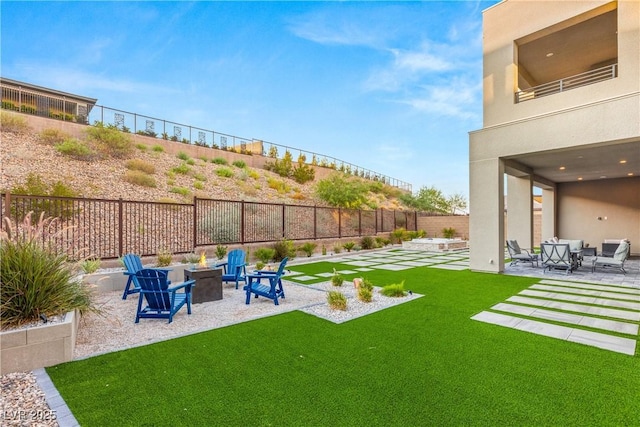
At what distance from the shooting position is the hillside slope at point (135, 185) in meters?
15.5

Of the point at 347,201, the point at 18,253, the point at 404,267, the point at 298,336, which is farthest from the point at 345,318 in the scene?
the point at 347,201

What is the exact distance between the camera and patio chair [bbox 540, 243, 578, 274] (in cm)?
937

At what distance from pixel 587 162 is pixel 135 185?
21.3m

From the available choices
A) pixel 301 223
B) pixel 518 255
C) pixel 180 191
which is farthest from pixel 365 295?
pixel 180 191

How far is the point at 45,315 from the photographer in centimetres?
354

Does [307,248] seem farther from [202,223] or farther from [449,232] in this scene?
[449,232]

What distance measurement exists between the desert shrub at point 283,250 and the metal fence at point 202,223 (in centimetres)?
67

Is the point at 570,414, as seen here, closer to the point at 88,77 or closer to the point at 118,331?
the point at 118,331

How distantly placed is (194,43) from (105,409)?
15.2 metres

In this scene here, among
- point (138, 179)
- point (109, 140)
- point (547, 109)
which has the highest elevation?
point (109, 140)

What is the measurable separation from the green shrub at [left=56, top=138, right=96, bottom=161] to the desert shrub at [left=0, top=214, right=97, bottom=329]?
690 inches

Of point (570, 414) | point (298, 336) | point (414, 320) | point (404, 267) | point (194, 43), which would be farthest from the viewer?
point (194, 43)

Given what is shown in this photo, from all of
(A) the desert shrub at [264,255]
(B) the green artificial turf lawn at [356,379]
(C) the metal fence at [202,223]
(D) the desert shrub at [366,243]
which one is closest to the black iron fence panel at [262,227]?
(C) the metal fence at [202,223]

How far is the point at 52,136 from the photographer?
1795 cm
